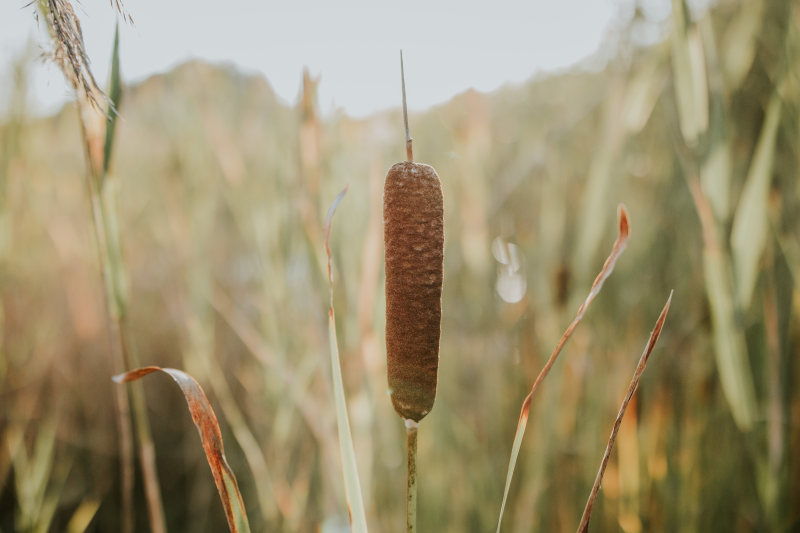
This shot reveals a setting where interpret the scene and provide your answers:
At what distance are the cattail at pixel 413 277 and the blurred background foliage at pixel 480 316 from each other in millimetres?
314

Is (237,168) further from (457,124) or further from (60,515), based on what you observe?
(60,515)

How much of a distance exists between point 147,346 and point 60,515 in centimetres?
57

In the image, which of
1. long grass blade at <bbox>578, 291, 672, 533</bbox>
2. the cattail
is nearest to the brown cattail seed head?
the cattail

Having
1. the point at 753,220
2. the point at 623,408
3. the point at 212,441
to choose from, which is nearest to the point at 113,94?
the point at 212,441

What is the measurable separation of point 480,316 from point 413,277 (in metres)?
0.82

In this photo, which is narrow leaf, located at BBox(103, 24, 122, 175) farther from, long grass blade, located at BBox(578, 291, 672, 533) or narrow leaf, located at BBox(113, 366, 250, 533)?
long grass blade, located at BBox(578, 291, 672, 533)

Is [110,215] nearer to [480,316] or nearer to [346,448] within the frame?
[346,448]

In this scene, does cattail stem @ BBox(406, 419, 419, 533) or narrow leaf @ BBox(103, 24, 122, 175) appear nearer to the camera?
cattail stem @ BBox(406, 419, 419, 533)

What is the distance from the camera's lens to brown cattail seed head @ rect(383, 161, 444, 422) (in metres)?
0.25

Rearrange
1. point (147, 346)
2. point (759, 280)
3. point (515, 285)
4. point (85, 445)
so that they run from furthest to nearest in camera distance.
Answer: point (147, 346)
point (85, 445)
point (515, 285)
point (759, 280)

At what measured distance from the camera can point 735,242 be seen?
570 millimetres

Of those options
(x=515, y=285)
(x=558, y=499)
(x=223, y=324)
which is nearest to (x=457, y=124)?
(x=515, y=285)

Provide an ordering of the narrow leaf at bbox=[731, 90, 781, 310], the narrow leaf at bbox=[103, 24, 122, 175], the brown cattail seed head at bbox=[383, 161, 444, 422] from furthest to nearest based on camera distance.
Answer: the narrow leaf at bbox=[731, 90, 781, 310], the narrow leaf at bbox=[103, 24, 122, 175], the brown cattail seed head at bbox=[383, 161, 444, 422]

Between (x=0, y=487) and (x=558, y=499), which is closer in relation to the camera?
(x=558, y=499)
